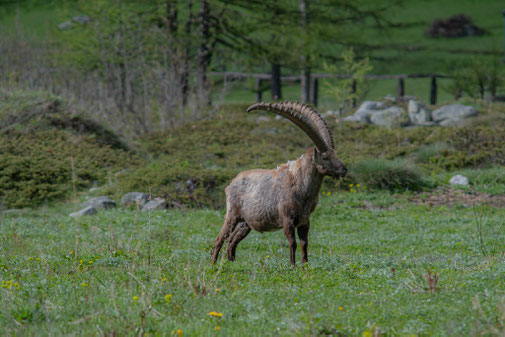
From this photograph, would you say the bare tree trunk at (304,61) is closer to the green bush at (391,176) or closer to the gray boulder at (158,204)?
the green bush at (391,176)

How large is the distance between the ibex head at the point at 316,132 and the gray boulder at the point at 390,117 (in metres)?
13.9

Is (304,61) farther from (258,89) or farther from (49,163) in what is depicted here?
(49,163)

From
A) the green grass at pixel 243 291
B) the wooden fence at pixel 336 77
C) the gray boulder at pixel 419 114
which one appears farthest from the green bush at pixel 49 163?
the gray boulder at pixel 419 114

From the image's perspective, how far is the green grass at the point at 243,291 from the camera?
4488 millimetres

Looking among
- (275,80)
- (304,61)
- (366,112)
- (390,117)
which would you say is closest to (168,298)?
(390,117)

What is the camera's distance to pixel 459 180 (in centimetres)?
1382

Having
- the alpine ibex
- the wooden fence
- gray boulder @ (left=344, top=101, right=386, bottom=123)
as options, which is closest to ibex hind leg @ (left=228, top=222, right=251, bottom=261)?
the alpine ibex

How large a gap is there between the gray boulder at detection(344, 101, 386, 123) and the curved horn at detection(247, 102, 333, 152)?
1564cm

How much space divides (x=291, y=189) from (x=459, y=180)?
8.29 m

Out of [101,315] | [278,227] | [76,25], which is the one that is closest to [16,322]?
[101,315]

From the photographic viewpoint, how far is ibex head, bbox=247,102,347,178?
666 cm

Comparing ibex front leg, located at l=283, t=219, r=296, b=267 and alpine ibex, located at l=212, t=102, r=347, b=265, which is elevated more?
alpine ibex, located at l=212, t=102, r=347, b=265

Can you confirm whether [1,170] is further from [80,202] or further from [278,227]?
[278,227]

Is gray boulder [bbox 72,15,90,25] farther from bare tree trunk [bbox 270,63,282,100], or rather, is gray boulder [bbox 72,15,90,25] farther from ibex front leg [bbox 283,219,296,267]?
ibex front leg [bbox 283,219,296,267]
